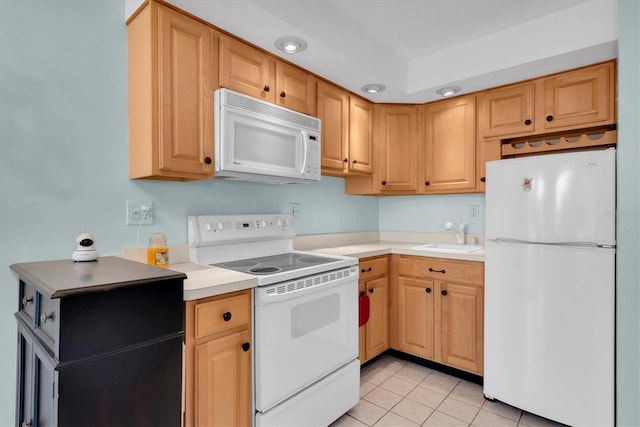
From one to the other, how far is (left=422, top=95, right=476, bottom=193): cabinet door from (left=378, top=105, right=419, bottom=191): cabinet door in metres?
0.10

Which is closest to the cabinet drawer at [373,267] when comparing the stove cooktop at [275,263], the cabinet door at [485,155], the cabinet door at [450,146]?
the stove cooktop at [275,263]

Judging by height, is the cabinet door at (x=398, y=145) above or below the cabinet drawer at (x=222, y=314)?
above

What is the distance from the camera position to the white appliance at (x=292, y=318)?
4.98ft

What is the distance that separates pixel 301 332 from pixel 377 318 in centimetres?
106

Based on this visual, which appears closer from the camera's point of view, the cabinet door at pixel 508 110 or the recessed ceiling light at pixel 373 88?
the cabinet door at pixel 508 110

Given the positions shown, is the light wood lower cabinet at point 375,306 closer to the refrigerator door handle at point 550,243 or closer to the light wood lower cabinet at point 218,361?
the refrigerator door handle at point 550,243

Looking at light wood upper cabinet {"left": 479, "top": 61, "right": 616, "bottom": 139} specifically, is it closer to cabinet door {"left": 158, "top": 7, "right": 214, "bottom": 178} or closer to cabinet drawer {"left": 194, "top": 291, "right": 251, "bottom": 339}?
cabinet door {"left": 158, "top": 7, "right": 214, "bottom": 178}

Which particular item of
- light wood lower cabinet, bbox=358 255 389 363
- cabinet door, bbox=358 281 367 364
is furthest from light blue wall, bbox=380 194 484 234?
cabinet door, bbox=358 281 367 364

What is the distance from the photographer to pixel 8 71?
136 cm

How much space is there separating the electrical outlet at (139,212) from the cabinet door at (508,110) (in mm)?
2381

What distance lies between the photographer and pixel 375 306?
252 centimetres

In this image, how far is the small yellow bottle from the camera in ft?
5.39

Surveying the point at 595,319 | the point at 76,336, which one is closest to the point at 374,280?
the point at 595,319

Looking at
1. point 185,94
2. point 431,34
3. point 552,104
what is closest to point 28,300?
point 185,94
